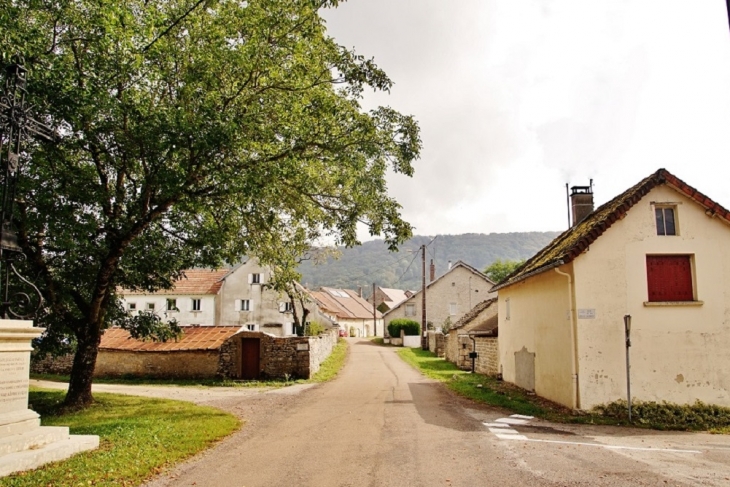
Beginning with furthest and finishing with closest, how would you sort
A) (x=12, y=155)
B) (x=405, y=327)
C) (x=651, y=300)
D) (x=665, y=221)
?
(x=405, y=327) → (x=665, y=221) → (x=651, y=300) → (x=12, y=155)

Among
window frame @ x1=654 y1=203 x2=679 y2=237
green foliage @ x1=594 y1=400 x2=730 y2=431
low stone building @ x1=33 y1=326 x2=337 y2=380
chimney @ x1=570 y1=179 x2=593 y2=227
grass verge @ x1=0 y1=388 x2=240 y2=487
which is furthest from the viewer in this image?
low stone building @ x1=33 y1=326 x2=337 y2=380

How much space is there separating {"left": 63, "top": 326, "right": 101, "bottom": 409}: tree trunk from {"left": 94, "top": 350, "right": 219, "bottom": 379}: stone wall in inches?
420

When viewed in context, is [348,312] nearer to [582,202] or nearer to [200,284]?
Answer: [200,284]

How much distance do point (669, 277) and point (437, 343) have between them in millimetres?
26688

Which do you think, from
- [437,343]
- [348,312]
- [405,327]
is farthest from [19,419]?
[348,312]

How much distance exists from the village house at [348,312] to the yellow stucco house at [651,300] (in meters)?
43.6

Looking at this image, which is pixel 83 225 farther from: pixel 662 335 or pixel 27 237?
pixel 662 335

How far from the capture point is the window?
47.9 feet

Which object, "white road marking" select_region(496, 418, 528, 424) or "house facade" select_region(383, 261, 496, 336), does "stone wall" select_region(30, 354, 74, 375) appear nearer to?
"white road marking" select_region(496, 418, 528, 424)

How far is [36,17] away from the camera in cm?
1186

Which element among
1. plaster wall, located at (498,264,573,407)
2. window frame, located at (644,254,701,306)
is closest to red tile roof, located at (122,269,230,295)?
plaster wall, located at (498,264,573,407)

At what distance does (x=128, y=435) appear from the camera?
10391 mm

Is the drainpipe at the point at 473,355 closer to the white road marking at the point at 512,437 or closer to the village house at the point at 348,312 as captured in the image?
the white road marking at the point at 512,437

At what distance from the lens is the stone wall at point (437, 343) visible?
127ft
